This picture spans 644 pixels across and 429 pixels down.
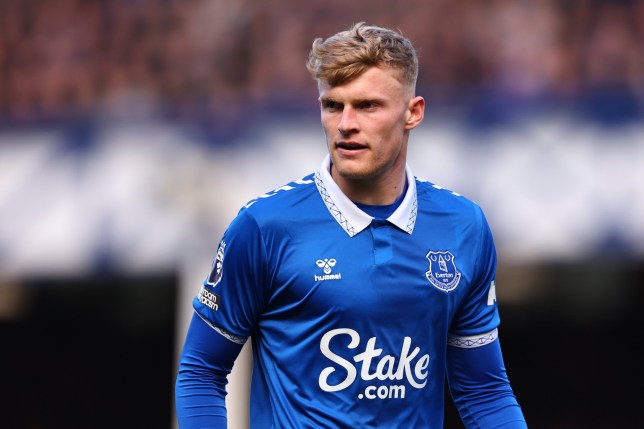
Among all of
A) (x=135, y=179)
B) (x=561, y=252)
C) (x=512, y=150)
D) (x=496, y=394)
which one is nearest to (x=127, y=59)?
(x=135, y=179)

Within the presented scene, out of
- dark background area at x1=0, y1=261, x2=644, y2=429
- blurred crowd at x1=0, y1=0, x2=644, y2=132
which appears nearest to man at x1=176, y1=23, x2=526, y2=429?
blurred crowd at x1=0, y1=0, x2=644, y2=132

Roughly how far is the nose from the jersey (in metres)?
0.24

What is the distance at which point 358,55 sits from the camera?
2.83 meters

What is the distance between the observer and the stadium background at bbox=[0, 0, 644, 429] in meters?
6.46

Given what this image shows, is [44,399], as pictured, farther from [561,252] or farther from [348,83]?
[348,83]

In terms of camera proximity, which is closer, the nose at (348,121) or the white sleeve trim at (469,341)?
the nose at (348,121)

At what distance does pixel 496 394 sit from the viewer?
3125mm

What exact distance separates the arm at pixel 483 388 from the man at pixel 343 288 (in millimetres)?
148

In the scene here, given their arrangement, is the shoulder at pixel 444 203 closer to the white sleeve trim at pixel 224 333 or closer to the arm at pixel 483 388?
the arm at pixel 483 388

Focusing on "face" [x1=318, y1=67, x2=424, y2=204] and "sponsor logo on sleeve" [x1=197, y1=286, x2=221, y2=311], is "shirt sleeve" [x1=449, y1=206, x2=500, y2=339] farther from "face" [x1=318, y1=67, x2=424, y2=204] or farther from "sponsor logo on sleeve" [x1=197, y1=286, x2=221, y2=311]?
"sponsor logo on sleeve" [x1=197, y1=286, x2=221, y2=311]

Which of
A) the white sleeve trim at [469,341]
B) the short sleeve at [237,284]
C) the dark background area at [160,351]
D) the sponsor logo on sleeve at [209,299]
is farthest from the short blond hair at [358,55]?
the dark background area at [160,351]

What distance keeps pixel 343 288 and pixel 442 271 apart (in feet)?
0.92

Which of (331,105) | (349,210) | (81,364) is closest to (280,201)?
(349,210)

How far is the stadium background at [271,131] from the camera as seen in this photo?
6457 mm
